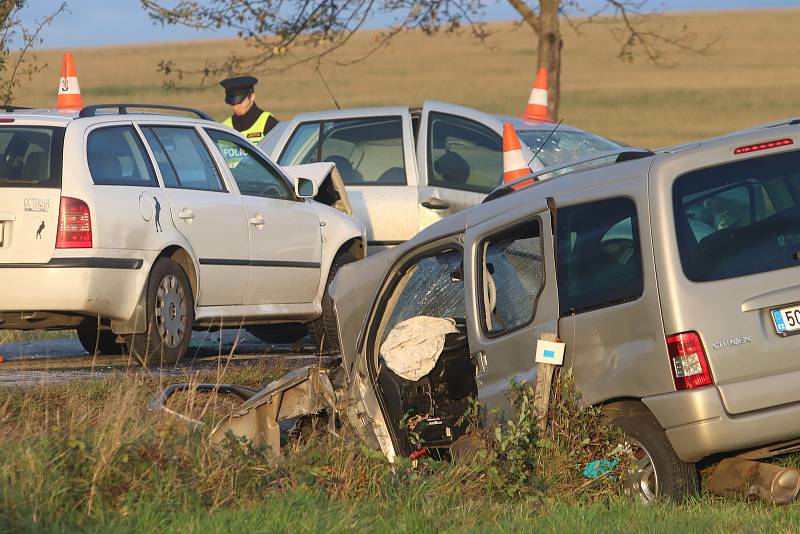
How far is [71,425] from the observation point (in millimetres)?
7000

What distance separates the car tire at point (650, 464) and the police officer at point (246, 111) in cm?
933

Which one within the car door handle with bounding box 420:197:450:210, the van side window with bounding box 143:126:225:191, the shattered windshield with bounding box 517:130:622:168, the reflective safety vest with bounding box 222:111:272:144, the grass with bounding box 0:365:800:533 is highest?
the reflective safety vest with bounding box 222:111:272:144

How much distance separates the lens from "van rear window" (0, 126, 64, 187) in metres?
9.91

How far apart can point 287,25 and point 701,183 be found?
14.3 metres

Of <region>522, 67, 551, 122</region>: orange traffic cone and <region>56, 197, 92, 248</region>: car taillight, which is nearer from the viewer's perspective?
<region>56, 197, 92, 248</region>: car taillight

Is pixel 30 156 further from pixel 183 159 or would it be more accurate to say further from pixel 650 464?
pixel 650 464

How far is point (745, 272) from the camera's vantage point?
253 inches

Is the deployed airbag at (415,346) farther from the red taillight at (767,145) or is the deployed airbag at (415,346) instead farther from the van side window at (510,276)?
the red taillight at (767,145)

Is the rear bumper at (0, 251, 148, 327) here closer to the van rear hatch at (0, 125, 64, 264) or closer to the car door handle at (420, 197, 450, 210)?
the van rear hatch at (0, 125, 64, 264)

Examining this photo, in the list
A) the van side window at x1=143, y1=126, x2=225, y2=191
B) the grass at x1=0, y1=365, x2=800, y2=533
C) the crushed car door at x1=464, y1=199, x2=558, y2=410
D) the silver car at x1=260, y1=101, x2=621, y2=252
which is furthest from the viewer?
the silver car at x1=260, y1=101, x2=621, y2=252

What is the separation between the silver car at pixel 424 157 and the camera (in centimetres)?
1323

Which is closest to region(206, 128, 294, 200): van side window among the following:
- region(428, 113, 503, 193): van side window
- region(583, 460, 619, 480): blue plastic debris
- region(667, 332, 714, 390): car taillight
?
region(428, 113, 503, 193): van side window

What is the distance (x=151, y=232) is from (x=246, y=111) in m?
5.67

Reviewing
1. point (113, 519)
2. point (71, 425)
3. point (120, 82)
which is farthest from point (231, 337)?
point (120, 82)
